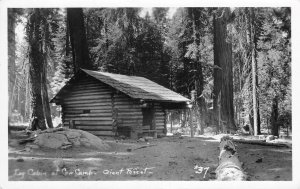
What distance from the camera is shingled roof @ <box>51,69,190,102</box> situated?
14.3 m

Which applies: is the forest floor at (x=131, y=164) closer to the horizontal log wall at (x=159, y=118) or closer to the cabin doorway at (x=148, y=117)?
the cabin doorway at (x=148, y=117)

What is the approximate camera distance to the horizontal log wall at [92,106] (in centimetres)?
1464

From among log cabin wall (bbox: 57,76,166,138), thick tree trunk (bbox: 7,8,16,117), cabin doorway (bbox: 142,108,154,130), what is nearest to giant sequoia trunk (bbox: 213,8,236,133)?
cabin doorway (bbox: 142,108,154,130)

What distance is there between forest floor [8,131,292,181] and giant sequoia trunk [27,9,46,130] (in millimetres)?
3446

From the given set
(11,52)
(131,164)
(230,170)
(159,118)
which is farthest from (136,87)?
(230,170)

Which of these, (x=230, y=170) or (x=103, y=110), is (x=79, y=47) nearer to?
(x=103, y=110)

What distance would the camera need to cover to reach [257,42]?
12.8m

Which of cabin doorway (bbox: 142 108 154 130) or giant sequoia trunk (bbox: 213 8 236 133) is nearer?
giant sequoia trunk (bbox: 213 8 236 133)

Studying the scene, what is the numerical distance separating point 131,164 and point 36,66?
5630mm

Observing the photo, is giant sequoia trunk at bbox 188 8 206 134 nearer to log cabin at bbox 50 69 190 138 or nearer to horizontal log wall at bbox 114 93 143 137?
log cabin at bbox 50 69 190 138

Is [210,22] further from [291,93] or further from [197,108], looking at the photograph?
[291,93]

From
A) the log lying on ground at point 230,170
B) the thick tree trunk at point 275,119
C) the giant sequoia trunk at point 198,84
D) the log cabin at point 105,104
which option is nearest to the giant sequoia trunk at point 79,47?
the log cabin at point 105,104
